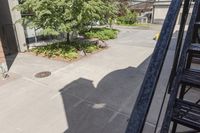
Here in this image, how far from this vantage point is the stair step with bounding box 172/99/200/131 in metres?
1.57

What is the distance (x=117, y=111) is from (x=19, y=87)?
3822mm

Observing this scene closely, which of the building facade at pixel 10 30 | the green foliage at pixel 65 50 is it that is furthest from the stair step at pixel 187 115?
the building facade at pixel 10 30

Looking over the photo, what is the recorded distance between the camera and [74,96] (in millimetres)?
5992

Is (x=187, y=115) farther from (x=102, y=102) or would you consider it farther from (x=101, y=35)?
(x=101, y=35)

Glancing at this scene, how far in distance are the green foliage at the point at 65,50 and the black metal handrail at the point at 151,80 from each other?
8737 mm

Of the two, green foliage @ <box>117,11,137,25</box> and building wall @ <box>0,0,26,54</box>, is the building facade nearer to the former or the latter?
building wall @ <box>0,0,26,54</box>

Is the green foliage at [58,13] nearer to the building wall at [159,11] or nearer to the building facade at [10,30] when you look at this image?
the building facade at [10,30]

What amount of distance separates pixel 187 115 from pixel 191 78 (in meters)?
0.35

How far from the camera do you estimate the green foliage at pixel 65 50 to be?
33.0 ft

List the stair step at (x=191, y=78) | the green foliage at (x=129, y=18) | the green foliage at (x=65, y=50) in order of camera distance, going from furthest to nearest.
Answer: the green foliage at (x=129, y=18), the green foliage at (x=65, y=50), the stair step at (x=191, y=78)

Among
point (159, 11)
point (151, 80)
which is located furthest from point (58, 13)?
point (159, 11)

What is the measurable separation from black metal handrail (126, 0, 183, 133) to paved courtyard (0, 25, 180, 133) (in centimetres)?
355

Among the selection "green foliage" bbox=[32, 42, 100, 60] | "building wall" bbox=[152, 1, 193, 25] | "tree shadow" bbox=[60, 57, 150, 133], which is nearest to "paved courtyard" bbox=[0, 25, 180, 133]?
"tree shadow" bbox=[60, 57, 150, 133]

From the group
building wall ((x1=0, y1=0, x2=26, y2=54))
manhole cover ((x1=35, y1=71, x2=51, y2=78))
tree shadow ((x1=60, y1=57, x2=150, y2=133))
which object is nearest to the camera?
tree shadow ((x1=60, y1=57, x2=150, y2=133))
